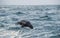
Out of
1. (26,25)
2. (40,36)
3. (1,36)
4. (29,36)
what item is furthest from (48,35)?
(1,36)

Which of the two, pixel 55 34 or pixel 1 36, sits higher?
pixel 1 36

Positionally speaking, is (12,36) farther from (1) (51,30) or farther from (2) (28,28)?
(1) (51,30)

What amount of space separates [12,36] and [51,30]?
2583mm

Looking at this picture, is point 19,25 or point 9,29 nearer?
point 9,29

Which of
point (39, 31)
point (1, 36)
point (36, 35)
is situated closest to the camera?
point (1, 36)

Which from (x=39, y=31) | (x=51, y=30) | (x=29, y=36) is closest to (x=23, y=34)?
(x=29, y=36)

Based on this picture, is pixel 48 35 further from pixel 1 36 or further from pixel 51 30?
pixel 1 36

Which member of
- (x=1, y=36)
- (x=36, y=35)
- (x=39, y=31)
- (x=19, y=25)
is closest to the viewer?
(x=1, y=36)

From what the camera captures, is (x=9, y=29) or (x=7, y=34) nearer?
(x=7, y=34)

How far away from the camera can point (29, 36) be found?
823 cm

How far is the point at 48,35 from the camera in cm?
859

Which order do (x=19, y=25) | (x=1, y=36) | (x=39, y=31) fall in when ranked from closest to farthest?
1. (x=1, y=36)
2. (x=39, y=31)
3. (x=19, y=25)

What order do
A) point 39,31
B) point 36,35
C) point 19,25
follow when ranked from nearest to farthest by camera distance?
point 36,35 → point 39,31 → point 19,25

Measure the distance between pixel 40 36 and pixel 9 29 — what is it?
187 cm
